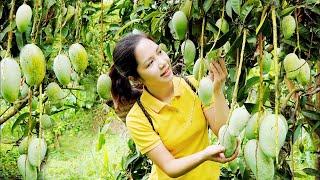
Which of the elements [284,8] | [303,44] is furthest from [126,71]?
[284,8]

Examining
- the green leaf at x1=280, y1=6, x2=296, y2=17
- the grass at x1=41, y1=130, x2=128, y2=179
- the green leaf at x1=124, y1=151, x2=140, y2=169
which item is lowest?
the grass at x1=41, y1=130, x2=128, y2=179

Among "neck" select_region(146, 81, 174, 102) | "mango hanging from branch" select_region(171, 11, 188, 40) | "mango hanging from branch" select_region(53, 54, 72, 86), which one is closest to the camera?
"mango hanging from branch" select_region(53, 54, 72, 86)

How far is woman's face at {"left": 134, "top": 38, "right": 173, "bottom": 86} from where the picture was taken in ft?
3.84

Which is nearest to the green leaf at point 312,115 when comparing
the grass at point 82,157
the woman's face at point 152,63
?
the woman's face at point 152,63

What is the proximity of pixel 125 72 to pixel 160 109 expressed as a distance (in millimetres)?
128

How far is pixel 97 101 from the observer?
1.82 meters

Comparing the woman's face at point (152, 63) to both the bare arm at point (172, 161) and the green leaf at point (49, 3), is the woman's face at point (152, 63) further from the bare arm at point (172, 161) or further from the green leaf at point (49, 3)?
the green leaf at point (49, 3)

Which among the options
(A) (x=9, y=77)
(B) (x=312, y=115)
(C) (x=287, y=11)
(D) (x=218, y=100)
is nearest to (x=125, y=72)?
(D) (x=218, y=100)

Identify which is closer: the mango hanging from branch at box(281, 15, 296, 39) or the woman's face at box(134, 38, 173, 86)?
the mango hanging from branch at box(281, 15, 296, 39)

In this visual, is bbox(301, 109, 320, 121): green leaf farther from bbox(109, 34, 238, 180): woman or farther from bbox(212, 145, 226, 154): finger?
bbox(212, 145, 226, 154): finger

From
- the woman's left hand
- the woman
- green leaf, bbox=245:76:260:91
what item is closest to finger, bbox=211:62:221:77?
the woman's left hand

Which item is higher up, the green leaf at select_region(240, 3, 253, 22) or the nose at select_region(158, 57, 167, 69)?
the green leaf at select_region(240, 3, 253, 22)

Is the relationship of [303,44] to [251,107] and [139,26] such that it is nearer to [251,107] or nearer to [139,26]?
[251,107]

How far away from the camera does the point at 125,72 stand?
130 cm
